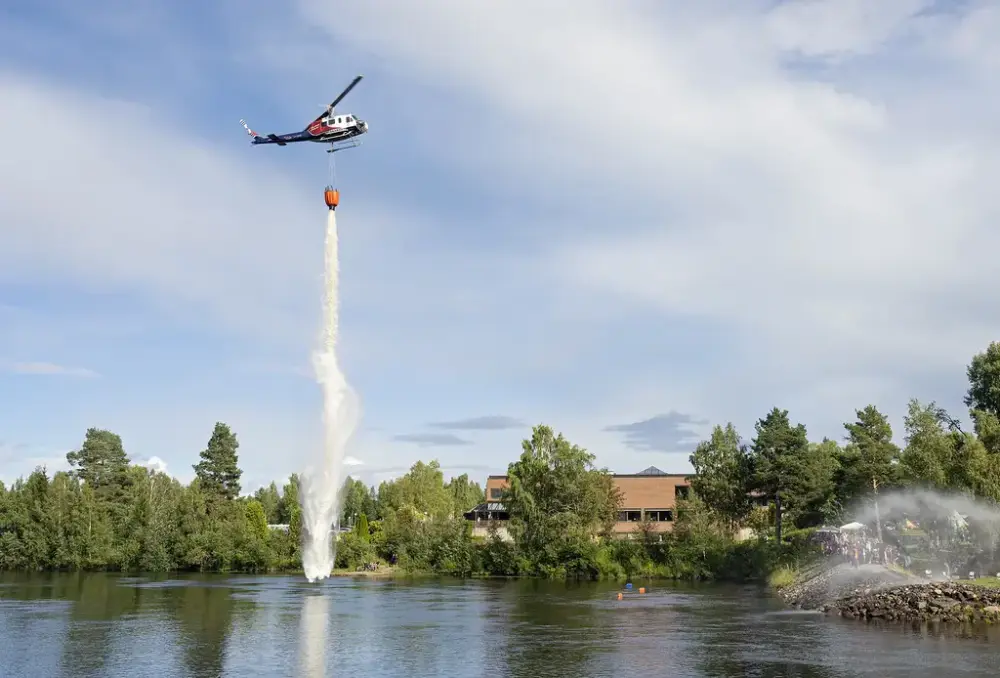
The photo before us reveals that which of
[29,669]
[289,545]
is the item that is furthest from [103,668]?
[289,545]

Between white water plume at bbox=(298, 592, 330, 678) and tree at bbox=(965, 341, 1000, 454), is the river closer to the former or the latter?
white water plume at bbox=(298, 592, 330, 678)

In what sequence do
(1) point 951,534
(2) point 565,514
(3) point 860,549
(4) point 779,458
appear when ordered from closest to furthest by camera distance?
(1) point 951,534
(3) point 860,549
(4) point 779,458
(2) point 565,514

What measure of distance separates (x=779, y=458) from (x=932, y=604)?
44559 millimetres

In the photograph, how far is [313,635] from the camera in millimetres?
56625

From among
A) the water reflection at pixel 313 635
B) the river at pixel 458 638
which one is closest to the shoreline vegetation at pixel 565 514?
the river at pixel 458 638

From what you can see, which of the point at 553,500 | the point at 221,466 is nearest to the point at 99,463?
the point at 221,466

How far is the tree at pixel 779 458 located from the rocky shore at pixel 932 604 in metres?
40.0

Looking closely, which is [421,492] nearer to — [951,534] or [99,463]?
[99,463]

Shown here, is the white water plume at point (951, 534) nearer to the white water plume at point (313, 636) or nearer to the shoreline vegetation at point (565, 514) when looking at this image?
the shoreline vegetation at point (565, 514)

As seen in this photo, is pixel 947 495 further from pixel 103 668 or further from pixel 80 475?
pixel 80 475

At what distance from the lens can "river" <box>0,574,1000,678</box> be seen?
44.0m

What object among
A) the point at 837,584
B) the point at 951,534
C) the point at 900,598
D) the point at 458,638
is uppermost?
the point at 951,534

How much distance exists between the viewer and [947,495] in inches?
2908

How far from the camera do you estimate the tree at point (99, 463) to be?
158 meters
